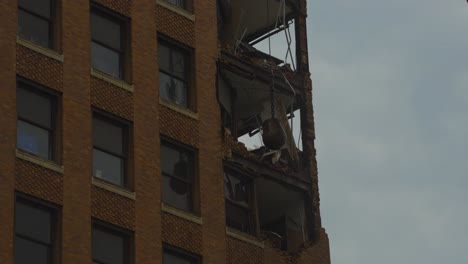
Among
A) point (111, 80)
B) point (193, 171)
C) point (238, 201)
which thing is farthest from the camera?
point (238, 201)

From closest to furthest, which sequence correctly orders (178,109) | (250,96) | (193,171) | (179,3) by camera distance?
(193,171) → (178,109) → (179,3) → (250,96)

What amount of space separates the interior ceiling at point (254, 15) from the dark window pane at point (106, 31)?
287 inches

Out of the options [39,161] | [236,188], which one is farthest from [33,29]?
[236,188]

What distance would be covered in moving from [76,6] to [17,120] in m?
4.98

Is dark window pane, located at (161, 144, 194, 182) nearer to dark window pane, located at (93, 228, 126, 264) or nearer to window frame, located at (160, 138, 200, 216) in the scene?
window frame, located at (160, 138, 200, 216)

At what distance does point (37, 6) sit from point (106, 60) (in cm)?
278

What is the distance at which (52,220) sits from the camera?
5312cm

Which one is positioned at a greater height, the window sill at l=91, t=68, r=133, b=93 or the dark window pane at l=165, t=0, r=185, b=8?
the dark window pane at l=165, t=0, r=185, b=8

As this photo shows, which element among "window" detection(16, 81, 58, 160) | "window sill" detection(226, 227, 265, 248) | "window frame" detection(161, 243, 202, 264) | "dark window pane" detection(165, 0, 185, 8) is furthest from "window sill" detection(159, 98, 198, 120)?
"window frame" detection(161, 243, 202, 264)

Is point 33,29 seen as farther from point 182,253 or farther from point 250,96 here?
point 250,96

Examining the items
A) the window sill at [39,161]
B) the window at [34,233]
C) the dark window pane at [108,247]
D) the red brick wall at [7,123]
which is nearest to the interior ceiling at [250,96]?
the dark window pane at [108,247]

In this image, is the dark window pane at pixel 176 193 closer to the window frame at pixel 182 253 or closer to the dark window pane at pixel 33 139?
the window frame at pixel 182 253

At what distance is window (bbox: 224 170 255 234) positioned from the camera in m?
59.0

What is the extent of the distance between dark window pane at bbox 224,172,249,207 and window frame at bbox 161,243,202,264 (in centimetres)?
309
